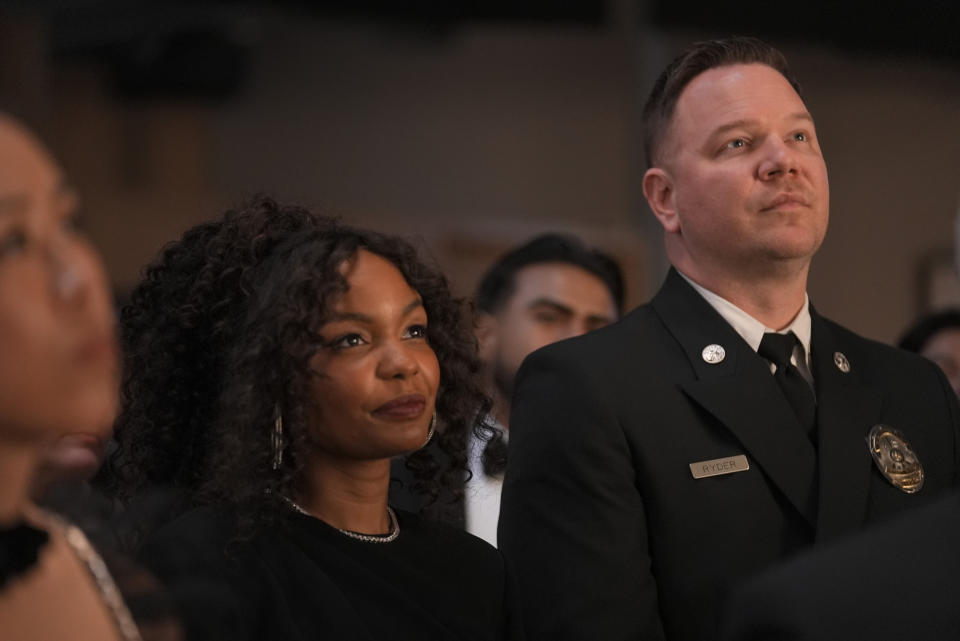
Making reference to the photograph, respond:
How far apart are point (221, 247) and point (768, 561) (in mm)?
900

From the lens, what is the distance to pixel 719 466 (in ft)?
6.52

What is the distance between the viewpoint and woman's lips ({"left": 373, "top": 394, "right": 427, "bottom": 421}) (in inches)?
Result: 71.0

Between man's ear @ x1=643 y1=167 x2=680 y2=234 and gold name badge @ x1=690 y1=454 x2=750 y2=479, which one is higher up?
man's ear @ x1=643 y1=167 x2=680 y2=234

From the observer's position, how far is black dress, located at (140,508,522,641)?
1.66 meters

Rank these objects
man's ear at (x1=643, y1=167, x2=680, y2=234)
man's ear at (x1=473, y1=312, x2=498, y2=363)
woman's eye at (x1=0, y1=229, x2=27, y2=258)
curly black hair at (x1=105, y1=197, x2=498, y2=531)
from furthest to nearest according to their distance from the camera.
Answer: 1. man's ear at (x1=473, y1=312, x2=498, y2=363)
2. man's ear at (x1=643, y1=167, x2=680, y2=234)
3. curly black hair at (x1=105, y1=197, x2=498, y2=531)
4. woman's eye at (x1=0, y1=229, x2=27, y2=258)

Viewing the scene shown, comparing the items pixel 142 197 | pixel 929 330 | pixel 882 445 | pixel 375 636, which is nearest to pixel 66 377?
pixel 375 636

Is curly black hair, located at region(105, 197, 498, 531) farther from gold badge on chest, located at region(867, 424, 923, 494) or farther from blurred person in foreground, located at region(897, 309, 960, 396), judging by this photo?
blurred person in foreground, located at region(897, 309, 960, 396)

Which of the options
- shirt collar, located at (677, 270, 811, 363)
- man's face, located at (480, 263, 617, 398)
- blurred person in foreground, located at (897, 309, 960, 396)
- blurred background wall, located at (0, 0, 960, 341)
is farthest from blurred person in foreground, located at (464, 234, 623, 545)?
blurred background wall, located at (0, 0, 960, 341)

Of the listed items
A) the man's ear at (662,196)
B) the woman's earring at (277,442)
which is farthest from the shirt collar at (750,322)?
the woman's earring at (277,442)

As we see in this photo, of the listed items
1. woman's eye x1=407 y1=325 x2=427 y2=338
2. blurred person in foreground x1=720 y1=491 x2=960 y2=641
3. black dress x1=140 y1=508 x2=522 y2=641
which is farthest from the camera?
woman's eye x1=407 y1=325 x2=427 y2=338

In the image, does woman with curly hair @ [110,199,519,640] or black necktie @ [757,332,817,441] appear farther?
black necktie @ [757,332,817,441]

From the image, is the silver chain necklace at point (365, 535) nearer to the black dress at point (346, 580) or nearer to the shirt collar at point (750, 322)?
the black dress at point (346, 580)

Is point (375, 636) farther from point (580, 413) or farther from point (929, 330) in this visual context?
point (929, 330)

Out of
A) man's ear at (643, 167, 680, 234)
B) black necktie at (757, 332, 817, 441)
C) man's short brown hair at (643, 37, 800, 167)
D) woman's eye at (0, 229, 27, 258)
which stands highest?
man's short brown hair at (643, 37, 800, 167)
